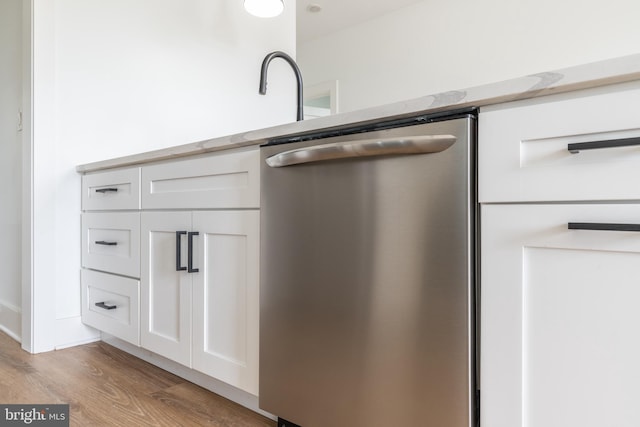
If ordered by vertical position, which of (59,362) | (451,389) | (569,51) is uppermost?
(569,51)

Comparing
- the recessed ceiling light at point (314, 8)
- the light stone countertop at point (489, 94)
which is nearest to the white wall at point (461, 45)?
the recessed ceiling light at point (314, 8)

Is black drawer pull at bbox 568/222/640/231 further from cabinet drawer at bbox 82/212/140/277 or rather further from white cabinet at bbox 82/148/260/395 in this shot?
cabinet drawer at bbox 82/212/140/277

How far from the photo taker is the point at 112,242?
5.96 feet

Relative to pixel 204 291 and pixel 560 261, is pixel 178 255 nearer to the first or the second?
pixel 204 291

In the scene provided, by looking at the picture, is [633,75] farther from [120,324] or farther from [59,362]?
[59,362]

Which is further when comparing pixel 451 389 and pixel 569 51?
pixel 569 51

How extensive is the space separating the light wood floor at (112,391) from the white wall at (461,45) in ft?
9.45

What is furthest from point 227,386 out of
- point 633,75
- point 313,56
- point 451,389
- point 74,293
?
point 313,56

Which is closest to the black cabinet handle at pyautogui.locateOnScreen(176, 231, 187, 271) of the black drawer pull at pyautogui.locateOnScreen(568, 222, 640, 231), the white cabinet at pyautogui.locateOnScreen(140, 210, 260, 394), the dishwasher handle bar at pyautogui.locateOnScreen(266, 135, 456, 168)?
the white cabinet at pyautogui.locateOnScreen(140, 210, 260, 394)

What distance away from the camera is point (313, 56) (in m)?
4.50

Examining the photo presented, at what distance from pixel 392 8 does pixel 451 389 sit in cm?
371

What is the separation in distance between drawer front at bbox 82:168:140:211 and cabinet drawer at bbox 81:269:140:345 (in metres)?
0.31

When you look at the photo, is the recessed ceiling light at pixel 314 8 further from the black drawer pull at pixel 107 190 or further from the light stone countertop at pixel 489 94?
the light stone countertop at pixel 489 94

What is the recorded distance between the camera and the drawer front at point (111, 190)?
1.71 metres
